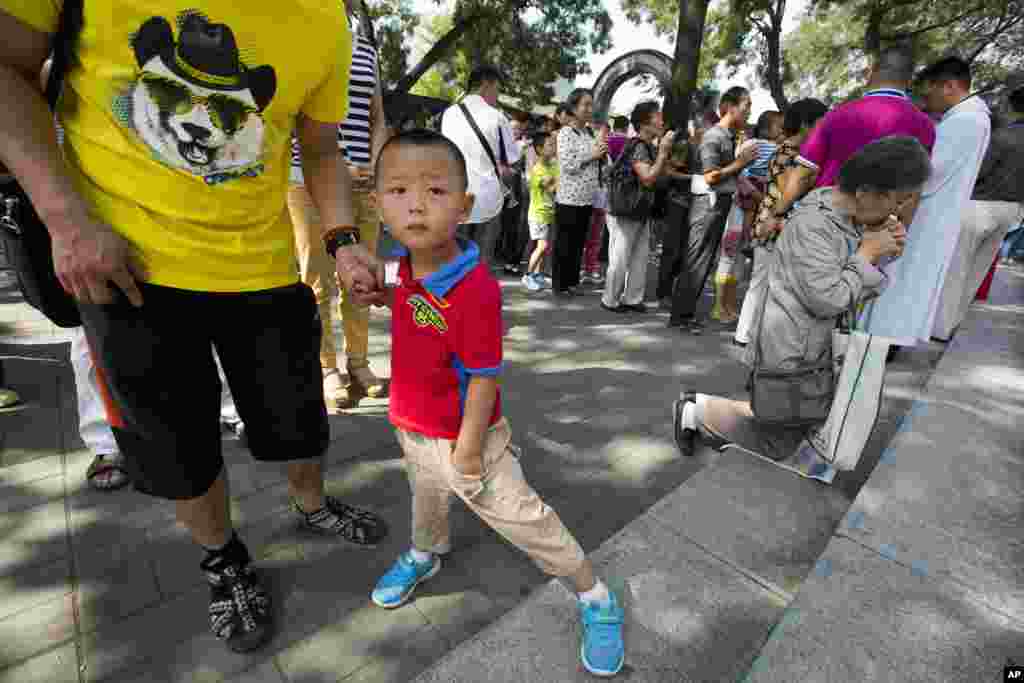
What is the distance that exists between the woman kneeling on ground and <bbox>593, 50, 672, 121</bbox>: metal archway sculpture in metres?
9.98

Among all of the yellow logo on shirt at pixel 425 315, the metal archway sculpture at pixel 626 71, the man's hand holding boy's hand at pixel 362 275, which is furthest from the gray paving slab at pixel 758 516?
the metal archway sculpture at pixel 626 71

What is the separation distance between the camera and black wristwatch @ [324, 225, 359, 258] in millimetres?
1647

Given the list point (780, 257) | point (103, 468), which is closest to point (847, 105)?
point (780, 257)

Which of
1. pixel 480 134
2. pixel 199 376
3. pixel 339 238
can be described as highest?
pixel 480 134

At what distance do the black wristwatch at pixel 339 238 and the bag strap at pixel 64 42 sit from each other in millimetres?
691

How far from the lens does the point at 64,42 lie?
45.0 inches

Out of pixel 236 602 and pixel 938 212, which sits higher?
pixel 938 212

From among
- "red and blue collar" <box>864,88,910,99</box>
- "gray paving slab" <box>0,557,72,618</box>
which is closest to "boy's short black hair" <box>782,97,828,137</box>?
"red and blue collar" <box>864,88,910,99</box>

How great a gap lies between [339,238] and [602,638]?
4.62 ft

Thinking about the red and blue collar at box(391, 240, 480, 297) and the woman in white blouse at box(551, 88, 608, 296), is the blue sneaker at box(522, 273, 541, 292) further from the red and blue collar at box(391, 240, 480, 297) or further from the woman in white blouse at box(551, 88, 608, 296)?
the red and blue collar at box(391, 240, 480, 297)

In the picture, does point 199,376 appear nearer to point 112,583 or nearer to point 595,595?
point 112,583

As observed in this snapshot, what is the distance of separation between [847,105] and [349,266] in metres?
3.12

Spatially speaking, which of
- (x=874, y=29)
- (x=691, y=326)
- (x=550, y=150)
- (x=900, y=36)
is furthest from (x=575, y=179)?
(x=900, y=36)

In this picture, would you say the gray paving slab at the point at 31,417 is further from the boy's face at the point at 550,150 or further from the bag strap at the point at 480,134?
the boy's face at the point at 550,150
